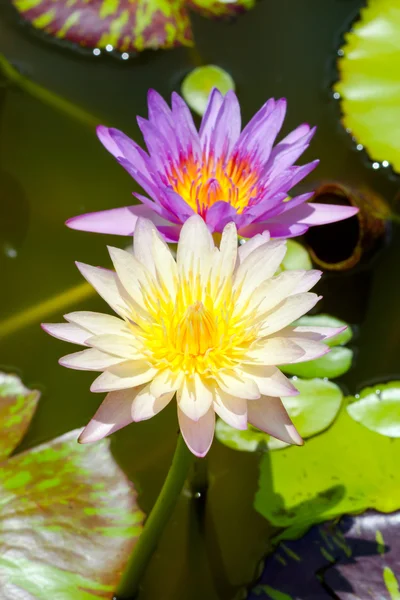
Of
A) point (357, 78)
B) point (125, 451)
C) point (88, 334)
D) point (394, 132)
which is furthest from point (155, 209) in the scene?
point (357, 78)

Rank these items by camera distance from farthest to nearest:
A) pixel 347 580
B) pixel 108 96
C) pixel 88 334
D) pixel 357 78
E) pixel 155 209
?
pixel 108 96, pixel 357 78, pixel 347 580, pixel 155 209, pixel 88 334

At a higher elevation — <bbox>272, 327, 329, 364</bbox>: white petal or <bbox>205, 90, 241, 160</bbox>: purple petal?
<bbox>205, 90, 241, 160</bbox>: purple petal

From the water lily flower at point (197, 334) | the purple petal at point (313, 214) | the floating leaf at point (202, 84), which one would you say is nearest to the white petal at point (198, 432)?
the water lily flower at point (197, 334)

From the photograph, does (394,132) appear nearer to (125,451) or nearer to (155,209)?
(155,209)

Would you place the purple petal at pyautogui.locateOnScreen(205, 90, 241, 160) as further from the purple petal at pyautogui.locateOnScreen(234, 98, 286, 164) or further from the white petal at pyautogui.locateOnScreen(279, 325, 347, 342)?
the white petal at pyautogui.locateOnScreen(279, 325, 347, 342)

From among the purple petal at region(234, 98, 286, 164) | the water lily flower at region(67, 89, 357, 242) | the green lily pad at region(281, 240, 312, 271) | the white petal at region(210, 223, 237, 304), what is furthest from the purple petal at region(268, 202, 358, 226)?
the green lily pad at region(281, 240, 312, 271)

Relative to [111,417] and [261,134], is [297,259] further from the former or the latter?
[111,417]

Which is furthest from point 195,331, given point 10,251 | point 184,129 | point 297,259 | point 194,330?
point 10,251
